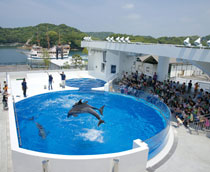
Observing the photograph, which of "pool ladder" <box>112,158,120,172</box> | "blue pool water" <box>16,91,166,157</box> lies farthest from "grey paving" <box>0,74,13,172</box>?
"pool ladder" <box>112,158,120,172</box>

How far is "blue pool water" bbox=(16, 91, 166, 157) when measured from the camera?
9.91 metres

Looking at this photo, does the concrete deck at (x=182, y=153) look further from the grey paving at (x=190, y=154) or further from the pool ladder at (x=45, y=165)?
the pool ladder at (x=45, y=165)

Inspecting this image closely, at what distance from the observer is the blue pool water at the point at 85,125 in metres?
9.91

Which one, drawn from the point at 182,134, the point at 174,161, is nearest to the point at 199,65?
the point at 182,134

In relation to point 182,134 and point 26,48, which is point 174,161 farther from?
point 26,48

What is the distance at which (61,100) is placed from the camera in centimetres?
1702

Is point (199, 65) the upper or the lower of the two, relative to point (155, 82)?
upper

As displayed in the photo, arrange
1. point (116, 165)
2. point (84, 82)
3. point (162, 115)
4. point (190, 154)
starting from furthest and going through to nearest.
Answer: point (84, 82)
point (162, 115)
point (190, 154)
point (116, 165)

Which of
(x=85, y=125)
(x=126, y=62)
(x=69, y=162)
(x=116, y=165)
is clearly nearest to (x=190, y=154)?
(x=116, y=165)

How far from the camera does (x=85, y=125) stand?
12469mm

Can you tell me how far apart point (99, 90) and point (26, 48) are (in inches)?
4464

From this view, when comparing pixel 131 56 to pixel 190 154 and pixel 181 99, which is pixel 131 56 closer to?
pixel 181 99

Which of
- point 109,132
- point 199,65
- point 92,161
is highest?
point 199,65

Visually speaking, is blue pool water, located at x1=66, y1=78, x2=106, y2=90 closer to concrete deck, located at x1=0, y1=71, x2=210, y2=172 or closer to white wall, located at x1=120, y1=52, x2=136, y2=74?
white wall, located at x1=120, y1=52, x2=136, y2=74
